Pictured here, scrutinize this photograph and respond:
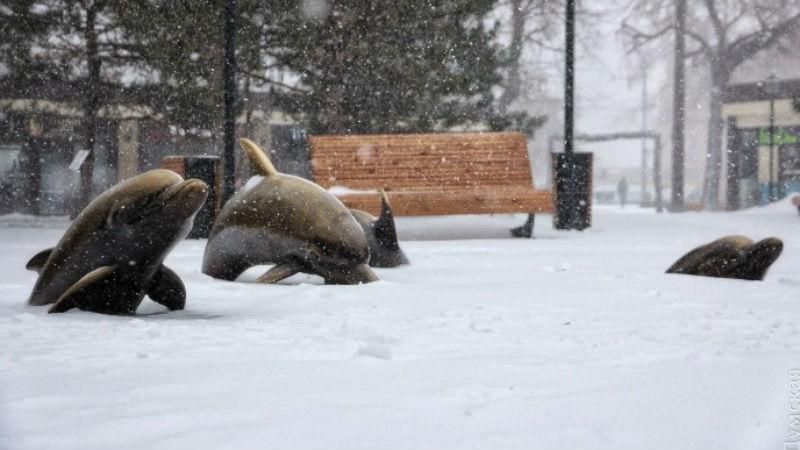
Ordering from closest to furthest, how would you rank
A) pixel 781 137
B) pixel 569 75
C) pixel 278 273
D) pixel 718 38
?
pixel 278 273
pixel 569 75
pixel 781 137
pixel 718 38

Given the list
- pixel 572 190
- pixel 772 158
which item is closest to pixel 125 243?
pixel 572 190

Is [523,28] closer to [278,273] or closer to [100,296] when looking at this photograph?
[278,273]

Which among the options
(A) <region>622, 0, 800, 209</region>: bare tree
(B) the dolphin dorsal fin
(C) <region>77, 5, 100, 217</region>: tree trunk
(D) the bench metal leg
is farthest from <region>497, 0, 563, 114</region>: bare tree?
→ (B) the dolphin dorsal fin

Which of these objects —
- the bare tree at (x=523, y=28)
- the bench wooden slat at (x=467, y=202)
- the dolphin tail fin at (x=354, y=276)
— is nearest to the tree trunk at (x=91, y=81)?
the bench wooden slat at (x=467, y=202)

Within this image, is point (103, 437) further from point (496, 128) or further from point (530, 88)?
point (530, 88)

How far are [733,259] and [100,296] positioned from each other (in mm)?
4234

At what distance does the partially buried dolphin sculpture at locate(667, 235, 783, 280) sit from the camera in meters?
6.03

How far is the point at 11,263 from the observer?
7.40m

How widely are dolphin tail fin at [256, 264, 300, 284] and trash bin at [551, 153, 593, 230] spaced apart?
7.16 m

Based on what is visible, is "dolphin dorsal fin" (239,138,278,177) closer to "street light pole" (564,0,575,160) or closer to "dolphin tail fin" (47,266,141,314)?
"dolphin tail fin" (47,266,141,314)

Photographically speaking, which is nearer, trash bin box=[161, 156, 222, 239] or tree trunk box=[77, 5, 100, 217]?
trash bin box=[161, 156, 222, 239]

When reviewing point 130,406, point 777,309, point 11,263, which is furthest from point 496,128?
point 130,406

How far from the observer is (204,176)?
37.4 feet

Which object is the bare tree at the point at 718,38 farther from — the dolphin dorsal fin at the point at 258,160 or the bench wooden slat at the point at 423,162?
the dolphin dorsal fin at the point at 258,160
